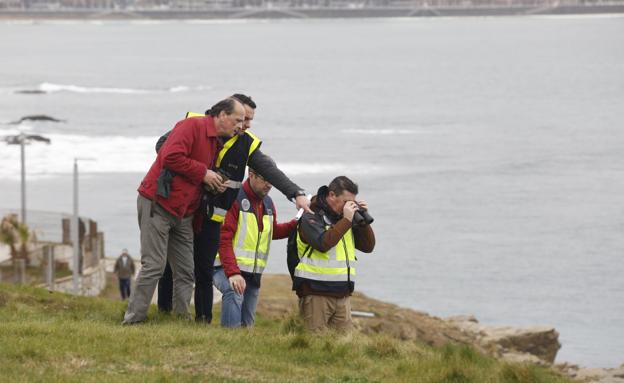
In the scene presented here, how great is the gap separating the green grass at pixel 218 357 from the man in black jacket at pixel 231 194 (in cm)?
56

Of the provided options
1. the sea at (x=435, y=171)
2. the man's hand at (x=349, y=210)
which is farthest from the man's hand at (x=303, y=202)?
the sea at (x=435, y=171)

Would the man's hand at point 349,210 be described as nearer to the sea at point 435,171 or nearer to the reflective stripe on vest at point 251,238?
the reflective stripe on vest at point 251,238

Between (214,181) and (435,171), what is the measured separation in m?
53.9

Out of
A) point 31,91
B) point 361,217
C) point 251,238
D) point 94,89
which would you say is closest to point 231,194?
point 251,238

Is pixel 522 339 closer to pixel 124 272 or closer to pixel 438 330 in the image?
pixel 438 330

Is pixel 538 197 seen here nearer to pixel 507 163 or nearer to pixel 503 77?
pixel 507 163

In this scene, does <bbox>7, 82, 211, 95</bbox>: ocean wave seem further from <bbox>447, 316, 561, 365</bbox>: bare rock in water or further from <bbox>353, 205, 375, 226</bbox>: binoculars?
<bbox>353, 205, 375, 226</bbox>: binoculars

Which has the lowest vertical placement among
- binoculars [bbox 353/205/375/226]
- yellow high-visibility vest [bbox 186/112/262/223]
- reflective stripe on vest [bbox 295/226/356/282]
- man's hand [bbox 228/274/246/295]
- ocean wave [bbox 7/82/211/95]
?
ocean wave [bbox 7/82/211/95]

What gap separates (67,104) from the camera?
113 m

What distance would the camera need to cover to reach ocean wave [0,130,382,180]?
60.2 meters

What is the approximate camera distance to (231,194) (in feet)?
37.4

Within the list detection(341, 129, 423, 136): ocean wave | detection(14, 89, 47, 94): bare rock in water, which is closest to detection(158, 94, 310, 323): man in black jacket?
detection(341, 129, 423, 136): ocean wave

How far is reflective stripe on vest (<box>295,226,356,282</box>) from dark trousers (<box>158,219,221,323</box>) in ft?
2.65

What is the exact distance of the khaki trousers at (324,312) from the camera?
1159cm
